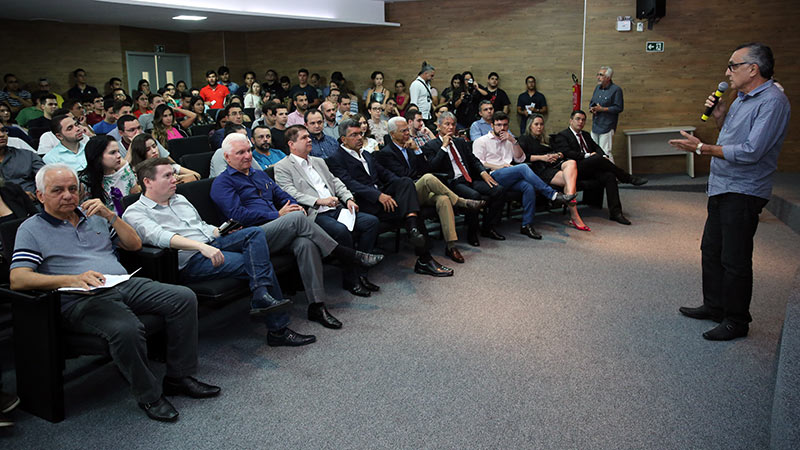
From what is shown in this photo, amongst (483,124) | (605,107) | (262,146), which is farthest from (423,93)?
(262,146)

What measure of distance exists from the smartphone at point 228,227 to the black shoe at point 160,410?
115cm

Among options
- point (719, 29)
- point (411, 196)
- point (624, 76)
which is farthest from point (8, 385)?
point (719, 29)

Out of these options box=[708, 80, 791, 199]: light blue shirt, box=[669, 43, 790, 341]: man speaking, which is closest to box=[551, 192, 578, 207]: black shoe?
box=[669, 43, 790, 341]: man speaking

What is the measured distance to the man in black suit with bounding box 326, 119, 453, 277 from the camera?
4.78 m

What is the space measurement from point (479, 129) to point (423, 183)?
205 cm

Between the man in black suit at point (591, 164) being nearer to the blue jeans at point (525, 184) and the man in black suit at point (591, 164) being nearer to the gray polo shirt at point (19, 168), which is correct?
the blue jeans at point (525, 184)

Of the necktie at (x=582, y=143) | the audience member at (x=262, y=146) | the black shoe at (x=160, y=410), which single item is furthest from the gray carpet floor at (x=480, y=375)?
the necktie at (x=582, y=143)

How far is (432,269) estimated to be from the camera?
188 inches

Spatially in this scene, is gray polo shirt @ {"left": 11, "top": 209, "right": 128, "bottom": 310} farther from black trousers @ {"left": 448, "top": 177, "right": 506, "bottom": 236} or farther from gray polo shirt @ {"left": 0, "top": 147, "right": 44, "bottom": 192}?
black trousers @ {"left": 448, "top": 177, "right": 506, "bottom": 236}

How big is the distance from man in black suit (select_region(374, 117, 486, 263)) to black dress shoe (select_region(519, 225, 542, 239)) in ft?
2.44

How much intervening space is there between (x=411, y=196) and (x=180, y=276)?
200cm

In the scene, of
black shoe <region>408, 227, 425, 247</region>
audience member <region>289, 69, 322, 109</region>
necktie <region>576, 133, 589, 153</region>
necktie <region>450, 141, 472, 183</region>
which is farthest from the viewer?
audience member <region>289, 69, 322, 109</region>

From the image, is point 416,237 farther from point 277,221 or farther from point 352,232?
point 277,221

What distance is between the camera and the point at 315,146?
5.50 meters
